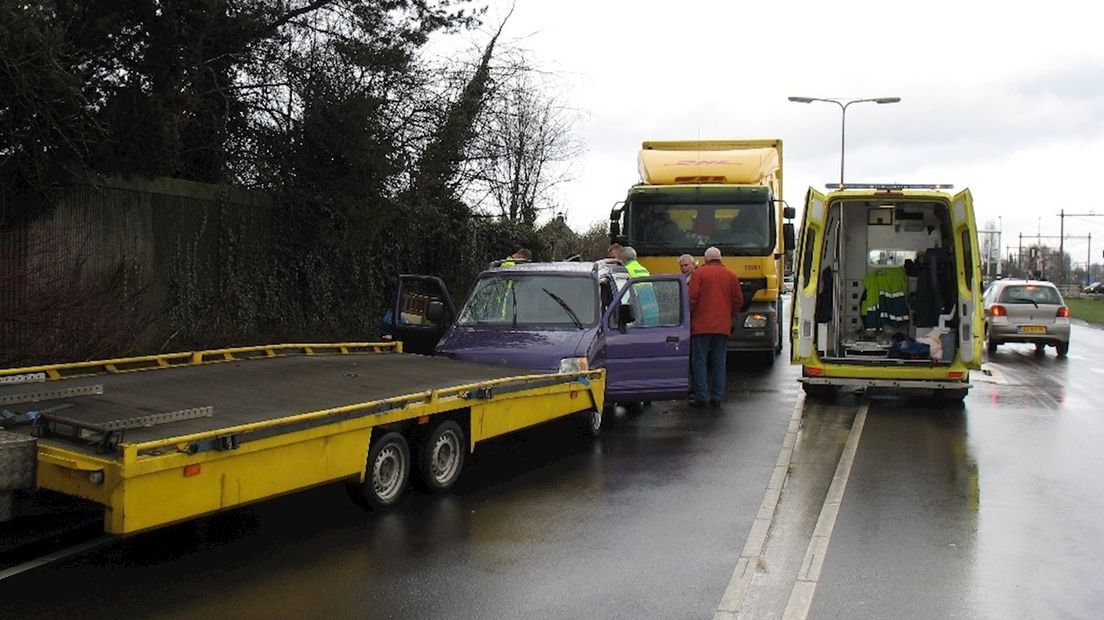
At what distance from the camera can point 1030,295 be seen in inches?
894

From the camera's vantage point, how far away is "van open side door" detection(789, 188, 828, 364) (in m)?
13.4

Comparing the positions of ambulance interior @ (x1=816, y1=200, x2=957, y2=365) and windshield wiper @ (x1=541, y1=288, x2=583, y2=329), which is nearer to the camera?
windshield wiper @ (x1=541, y1=288, x2=583, y2=329)

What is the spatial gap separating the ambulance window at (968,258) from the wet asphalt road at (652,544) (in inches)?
106

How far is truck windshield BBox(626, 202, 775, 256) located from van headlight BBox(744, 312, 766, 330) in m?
1.02

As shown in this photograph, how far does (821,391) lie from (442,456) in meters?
7.22

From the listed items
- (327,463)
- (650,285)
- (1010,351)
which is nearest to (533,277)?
(650,285)

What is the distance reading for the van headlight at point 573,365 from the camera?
10477mm

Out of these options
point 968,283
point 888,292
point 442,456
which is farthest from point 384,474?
point 888,292

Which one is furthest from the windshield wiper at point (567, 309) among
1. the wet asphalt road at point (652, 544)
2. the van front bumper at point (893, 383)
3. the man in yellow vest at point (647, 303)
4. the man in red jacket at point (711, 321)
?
the van front bumper at point (893, 383)

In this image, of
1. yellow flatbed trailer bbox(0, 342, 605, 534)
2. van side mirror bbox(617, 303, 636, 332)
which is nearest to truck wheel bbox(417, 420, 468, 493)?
yellow flatbed trailer bbox(0, 342, 605, 534)

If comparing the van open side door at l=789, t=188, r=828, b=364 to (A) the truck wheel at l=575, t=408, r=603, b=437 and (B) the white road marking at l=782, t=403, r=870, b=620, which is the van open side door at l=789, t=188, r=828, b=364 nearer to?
(B) the white road marking at l=782, t=403, r=870, b=620

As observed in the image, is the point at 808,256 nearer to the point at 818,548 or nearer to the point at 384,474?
the point at 818,548

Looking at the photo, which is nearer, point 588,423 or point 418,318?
point 588,423

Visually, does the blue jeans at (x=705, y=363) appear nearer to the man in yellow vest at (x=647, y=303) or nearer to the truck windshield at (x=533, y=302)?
the man in yellow vest at (x=647, y=303)
